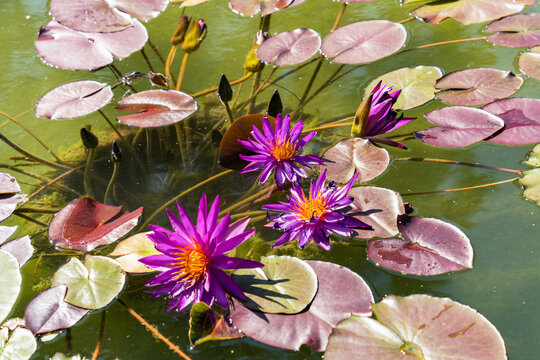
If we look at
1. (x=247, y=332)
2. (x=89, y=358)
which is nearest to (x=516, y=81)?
(x=247, y=332)

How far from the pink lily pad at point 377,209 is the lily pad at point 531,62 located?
1215mm

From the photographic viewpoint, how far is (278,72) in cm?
291

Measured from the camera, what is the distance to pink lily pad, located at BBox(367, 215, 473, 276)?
68.1 inches

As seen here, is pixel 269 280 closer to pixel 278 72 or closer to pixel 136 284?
pixel 136 284

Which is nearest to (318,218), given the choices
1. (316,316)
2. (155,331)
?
(316,316)

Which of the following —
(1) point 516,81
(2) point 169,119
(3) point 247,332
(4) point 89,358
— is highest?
(1) point 516,81

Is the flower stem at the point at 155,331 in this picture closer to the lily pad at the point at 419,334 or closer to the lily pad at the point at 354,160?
the lily pad at the point at 419,334

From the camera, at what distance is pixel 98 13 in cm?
296

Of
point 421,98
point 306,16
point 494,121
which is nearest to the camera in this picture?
point 494,121

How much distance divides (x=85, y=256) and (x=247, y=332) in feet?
2.60

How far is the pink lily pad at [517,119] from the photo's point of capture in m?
2.19

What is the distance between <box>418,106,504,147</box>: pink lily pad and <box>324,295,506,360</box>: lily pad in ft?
2.97

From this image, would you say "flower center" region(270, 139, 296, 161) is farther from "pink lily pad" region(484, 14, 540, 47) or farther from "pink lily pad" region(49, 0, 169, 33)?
"pink lily pad" region(484, 14, 540, 47)

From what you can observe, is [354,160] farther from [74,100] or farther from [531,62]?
[74,100]
